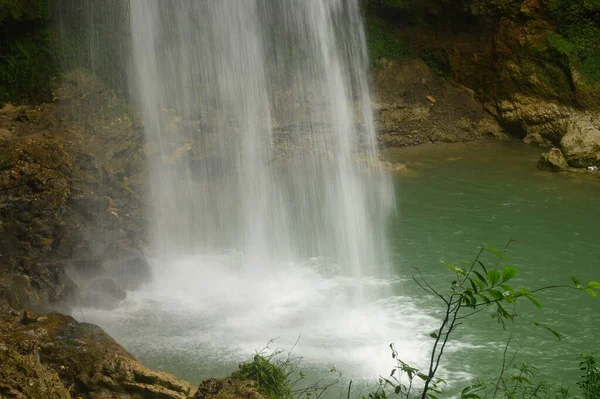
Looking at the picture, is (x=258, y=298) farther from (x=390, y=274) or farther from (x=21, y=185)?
(x=21, y=185)

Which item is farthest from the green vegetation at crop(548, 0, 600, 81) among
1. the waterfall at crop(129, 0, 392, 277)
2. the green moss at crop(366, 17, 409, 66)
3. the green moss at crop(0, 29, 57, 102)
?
the green moss at crop(0, 29, 57, 102)

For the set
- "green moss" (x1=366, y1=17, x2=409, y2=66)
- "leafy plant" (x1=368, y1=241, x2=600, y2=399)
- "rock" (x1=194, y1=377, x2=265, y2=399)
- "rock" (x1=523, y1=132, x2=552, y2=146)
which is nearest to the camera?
"leafy plant" (x1=368, y1=241, x2=600, y2=399)

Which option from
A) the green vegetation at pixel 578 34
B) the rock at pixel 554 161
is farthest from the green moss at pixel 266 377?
the green vegetation at pixel 578 34

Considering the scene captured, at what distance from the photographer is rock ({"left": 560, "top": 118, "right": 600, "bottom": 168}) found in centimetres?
1362

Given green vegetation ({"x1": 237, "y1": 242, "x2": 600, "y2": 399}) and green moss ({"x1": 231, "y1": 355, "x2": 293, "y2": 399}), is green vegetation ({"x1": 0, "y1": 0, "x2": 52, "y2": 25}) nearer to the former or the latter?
green vegetation ({"x1": 237, "y1": 242, "x2": 600, "y2": 399})

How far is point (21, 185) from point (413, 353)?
5.74m

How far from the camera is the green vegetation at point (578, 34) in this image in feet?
50.4

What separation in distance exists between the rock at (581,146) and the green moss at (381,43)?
4.98 meters

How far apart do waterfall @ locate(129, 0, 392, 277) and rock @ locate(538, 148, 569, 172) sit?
140 inches

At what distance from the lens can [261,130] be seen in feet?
47.6

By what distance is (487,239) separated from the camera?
10430 millimetres

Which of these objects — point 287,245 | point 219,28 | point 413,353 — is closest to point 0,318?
point 413,353

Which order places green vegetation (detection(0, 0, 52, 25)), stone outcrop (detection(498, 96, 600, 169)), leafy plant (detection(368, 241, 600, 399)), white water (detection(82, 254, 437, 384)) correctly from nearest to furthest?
1. leafy plant (detection(368, 241, 600, 399))
2. white water (detection(82, 254, 437, 384))
3. green vegetation (detection(0, 0, 52, 25))
4. stone outcrop (detection(498, 96, 600, 169))

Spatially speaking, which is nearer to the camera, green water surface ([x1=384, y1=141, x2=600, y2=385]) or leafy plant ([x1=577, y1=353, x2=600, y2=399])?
leafy plant ([x1=577, y1=353, x2=600, y2=399])
